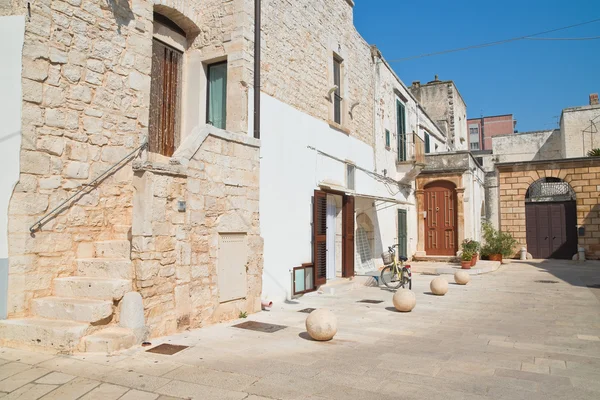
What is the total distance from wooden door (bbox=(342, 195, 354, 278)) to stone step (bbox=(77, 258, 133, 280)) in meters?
6.77

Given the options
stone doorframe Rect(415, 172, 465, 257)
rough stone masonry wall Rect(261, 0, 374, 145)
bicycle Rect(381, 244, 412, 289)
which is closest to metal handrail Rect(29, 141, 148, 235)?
rough stone masonry wall Rect(261, 0, 374, 145)

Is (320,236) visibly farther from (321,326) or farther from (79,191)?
(79,191)

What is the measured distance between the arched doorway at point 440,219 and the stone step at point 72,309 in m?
15.2

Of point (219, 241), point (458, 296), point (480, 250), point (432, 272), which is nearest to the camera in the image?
point (219, 241)

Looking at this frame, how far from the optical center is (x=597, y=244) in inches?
722

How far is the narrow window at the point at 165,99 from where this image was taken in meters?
7.71

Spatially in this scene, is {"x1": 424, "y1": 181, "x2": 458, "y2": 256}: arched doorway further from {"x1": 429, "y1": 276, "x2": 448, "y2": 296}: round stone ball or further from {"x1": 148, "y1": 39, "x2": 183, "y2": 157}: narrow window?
{"x1": 148, "y1": 39, "x2": 183, "y2": 157}: narrow window

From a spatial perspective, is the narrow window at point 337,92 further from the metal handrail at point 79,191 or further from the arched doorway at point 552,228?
the arched doorway at point 552,228

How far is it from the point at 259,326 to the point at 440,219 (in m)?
13.4

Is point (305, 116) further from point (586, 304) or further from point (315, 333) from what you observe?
point (586, 304)

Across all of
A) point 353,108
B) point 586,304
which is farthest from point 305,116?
point 586,304

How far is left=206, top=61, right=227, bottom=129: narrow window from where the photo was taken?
27.9 ft

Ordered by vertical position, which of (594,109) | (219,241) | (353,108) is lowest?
(219,241)

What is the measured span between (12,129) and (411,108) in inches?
646
